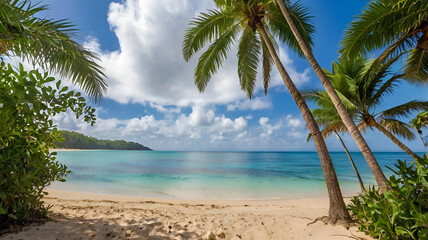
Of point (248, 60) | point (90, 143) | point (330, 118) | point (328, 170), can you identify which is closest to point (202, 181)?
point (330, 118)

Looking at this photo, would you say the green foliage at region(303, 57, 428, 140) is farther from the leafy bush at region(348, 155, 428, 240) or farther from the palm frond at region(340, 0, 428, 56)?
the leafy bush at region(348, 155, 428, 240)

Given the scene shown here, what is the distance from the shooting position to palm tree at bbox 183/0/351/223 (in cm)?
417


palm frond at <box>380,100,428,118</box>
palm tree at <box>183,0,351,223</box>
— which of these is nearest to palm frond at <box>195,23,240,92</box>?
palm tree at <box>183,0,351,223</box>

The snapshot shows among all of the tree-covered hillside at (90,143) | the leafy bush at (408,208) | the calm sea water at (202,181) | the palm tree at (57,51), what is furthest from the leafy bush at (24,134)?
the tree-covered hillside at (90,143)

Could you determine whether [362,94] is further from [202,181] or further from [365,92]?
[202,181]

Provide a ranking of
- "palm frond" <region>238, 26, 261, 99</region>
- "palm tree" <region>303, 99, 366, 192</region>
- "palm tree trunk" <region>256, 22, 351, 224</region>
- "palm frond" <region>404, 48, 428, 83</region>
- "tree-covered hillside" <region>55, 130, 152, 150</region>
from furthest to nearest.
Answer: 1. "tree-covered hillside" <region>55, 130, 152, 150</region>
2. "palm tree" <region>303, 99, 366, 192</region>
3. "palm frond" <region>238, 26, 261, 99</region>
4. "palm frond" <region>404, 48, 428, 83</region>
5. "palm tree trunk" <region>256, 22, 351, 224</region>

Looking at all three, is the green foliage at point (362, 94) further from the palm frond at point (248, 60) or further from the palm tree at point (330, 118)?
the palm frond at point (248, 60)

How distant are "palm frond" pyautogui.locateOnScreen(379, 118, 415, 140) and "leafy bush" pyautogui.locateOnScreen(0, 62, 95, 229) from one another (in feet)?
37.9

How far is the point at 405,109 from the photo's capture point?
8.06 meters

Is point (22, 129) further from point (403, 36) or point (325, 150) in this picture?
point (403, 36)

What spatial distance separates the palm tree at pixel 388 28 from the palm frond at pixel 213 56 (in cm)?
345

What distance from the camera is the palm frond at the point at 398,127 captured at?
8.70 metres

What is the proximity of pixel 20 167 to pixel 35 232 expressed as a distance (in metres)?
0.81

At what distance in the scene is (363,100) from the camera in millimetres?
8195
